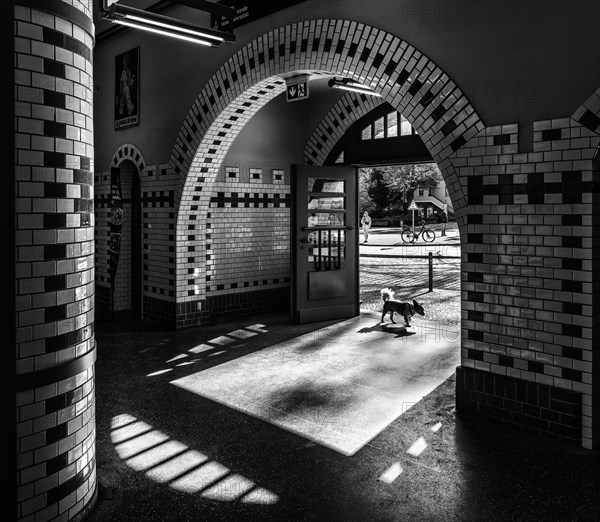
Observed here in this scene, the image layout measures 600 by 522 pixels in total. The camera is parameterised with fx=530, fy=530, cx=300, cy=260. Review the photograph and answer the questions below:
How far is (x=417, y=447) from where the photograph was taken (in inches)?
141

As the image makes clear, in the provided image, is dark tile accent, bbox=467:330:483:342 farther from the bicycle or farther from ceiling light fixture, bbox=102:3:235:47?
the bicycle

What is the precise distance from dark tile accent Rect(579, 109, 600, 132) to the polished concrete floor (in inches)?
84.9

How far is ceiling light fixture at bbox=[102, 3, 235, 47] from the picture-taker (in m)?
4.69

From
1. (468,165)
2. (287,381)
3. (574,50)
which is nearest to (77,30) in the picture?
(468,165)

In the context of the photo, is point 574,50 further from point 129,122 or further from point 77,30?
point 129,122

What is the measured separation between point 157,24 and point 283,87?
1745 mm

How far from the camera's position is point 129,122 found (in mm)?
7969

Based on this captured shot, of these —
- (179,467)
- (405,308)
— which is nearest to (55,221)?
(179,467)

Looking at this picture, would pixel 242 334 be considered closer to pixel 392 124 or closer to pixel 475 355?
pixel 475 355

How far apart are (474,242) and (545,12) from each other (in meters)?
1.68

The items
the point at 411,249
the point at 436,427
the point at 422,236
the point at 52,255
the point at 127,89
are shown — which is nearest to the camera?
the point at 52,255

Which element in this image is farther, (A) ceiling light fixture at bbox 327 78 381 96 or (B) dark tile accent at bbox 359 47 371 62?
(A) ceiling light fixture at bbox 327 78 381 96

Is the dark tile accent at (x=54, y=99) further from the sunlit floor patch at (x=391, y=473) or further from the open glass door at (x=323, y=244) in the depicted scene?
the open glass door at (x=323, y=244)

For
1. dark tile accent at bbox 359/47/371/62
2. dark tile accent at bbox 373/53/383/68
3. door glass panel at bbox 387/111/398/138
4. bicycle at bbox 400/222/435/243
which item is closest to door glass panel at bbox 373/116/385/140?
door glass panel at bbox 387/111/398/138
